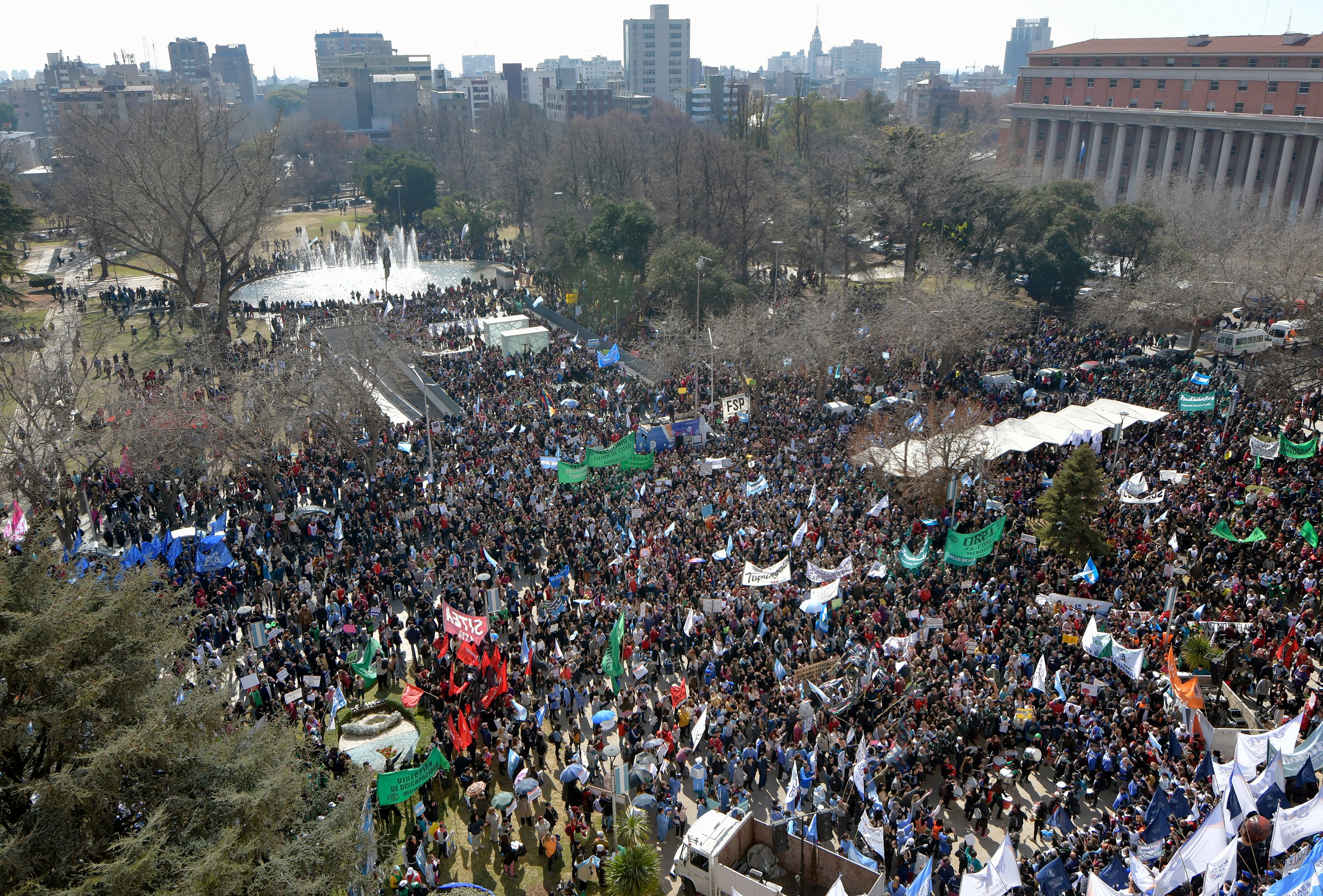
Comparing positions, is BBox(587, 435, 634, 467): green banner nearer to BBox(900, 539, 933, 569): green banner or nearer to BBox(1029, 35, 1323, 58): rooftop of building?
BBox(900, 539, 933, 569): green banner

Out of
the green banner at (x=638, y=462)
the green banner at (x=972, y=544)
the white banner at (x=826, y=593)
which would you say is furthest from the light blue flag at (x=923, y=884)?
the green banner at (x=638, y=462)

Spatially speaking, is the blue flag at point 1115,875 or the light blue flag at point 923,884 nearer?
the light blue flag at point 923,884

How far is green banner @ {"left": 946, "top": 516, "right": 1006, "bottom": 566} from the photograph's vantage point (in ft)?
75.0

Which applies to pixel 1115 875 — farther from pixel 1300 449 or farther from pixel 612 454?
pixel 612 454

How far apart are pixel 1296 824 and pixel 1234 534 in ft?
39.2

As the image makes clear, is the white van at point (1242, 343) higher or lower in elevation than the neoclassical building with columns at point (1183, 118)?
lower

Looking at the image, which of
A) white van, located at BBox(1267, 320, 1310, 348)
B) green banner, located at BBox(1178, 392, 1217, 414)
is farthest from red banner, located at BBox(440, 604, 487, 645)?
white van, located at BBox(1267, 320, 1310, 348)

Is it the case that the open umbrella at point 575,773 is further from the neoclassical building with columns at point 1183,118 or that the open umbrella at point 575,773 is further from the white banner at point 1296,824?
the neoclassical building with columns at point 1183,118

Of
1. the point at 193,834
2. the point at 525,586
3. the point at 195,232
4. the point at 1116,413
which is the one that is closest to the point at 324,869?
the point at 193,834

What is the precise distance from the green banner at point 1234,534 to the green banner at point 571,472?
661 inches

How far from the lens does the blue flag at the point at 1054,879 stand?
13.5m

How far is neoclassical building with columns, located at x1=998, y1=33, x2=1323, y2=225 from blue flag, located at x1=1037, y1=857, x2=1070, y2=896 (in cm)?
4907

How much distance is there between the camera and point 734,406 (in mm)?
33688

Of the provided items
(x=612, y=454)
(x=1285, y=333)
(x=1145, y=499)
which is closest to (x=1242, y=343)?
(x=1285, y=333)
